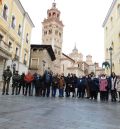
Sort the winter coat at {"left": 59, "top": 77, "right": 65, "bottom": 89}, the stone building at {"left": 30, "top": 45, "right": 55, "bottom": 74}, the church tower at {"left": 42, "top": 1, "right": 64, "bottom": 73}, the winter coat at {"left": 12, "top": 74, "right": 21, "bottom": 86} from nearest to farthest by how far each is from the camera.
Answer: the winter coat at {"left": 59, "top": 77, "right": 65, "bottom": 89} → the winter coat at {"left": 12, "top": 74, "right": 21, "bottom": 86} → the stone building at {"left": 30, "top": 45, "right": 55, "bottom": 74} → the church tower at {"left": 42, "top": 1, "right": 64, "bottom": 73}

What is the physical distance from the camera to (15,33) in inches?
1146

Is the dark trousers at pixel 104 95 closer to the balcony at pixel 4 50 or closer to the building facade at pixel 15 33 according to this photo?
the balcony at pixel 4 50

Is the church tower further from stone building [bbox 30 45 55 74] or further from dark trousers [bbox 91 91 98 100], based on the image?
dark trousers [bbox 91 91 98 100]

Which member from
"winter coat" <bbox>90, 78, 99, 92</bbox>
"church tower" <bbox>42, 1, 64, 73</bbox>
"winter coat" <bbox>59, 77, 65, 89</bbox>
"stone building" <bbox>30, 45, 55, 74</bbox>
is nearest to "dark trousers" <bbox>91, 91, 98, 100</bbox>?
"winter coat" <bbox>90, 78, 99, 92</bbox>

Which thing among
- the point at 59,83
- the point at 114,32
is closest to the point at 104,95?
the point at 59,83

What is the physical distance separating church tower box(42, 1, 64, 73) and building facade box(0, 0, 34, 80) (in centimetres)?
4588

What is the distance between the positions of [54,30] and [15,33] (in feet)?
181

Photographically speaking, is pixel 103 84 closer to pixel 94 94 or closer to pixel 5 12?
pixel 94 94

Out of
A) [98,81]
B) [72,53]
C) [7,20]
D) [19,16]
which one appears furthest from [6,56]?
[72,53]

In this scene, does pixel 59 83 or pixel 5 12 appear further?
pixel 5 12

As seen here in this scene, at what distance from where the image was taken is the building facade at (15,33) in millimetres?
25188

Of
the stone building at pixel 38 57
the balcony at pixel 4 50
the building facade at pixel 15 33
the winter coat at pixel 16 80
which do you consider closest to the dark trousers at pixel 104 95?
the winter coat at pixel 16 80

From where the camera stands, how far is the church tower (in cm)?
8231

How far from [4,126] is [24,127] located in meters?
0.33
